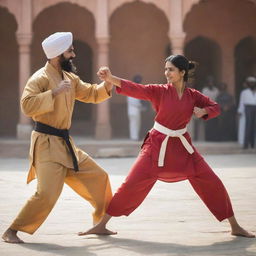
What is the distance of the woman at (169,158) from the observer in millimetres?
6711

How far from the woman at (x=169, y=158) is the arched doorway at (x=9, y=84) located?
1467cm

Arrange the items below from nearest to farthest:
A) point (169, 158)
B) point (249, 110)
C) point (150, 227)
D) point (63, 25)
Answer: point (169, 158), point (150, 227), point (249, 110), point (63, 25)

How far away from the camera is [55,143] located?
6.73 meters

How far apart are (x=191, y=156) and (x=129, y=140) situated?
12.0 m

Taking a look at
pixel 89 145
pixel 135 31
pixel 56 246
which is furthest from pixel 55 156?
pixel 135 31

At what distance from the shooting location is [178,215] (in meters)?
8.09

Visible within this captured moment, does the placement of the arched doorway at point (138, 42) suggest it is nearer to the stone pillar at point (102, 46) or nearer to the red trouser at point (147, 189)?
the stone pillar at point (102, 46)

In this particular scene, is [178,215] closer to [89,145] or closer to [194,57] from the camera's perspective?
[89,145]

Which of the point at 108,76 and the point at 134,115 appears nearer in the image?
the point at 108,76

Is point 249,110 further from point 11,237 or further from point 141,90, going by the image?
point 11,237

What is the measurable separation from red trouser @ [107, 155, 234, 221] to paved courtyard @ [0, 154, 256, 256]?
0.24m

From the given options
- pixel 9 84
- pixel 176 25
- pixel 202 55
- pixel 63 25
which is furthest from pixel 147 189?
pixel 202 55

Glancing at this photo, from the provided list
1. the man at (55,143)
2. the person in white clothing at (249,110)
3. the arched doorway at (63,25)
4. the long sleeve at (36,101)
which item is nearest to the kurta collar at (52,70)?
the man at (55,143)

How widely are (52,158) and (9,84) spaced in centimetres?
1502
